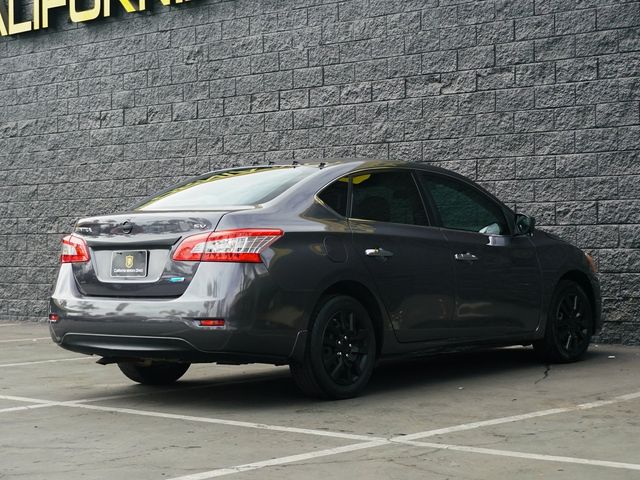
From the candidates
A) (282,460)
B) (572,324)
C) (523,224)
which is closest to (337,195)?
(523,224)

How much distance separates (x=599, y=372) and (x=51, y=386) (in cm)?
416

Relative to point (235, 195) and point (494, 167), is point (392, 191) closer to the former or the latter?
point (235, 195)

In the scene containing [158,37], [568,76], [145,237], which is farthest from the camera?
[158,37]

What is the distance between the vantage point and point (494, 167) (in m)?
11.7

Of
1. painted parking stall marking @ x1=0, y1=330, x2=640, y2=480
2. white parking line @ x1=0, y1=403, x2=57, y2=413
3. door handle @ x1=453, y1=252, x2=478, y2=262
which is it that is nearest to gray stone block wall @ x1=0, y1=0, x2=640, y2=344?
door handle @ x1=453, y1=252, x2=478, y2=262

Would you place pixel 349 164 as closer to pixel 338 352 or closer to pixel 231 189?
pixel 231 189

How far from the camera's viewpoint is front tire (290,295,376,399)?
7277 mm

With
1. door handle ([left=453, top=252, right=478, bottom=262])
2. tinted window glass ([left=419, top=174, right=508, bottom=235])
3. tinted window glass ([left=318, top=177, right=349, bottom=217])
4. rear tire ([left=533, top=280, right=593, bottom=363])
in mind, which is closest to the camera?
tinted window glass ([left=318, top=177, right=349, bottom=217])

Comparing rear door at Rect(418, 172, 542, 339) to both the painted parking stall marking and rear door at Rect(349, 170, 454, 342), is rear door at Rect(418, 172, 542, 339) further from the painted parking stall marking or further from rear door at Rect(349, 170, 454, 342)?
the painted parking stall marking

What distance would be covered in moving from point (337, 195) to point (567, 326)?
276cm

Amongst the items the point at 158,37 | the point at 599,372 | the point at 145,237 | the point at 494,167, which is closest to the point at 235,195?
the point at 145,237

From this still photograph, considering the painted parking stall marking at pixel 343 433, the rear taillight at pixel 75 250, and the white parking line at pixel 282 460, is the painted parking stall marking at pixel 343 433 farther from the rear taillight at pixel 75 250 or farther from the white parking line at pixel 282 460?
the rear taillight at pixel 75 250

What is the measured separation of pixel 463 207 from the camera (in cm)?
873

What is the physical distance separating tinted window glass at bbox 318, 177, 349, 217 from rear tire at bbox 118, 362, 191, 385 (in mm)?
1720
